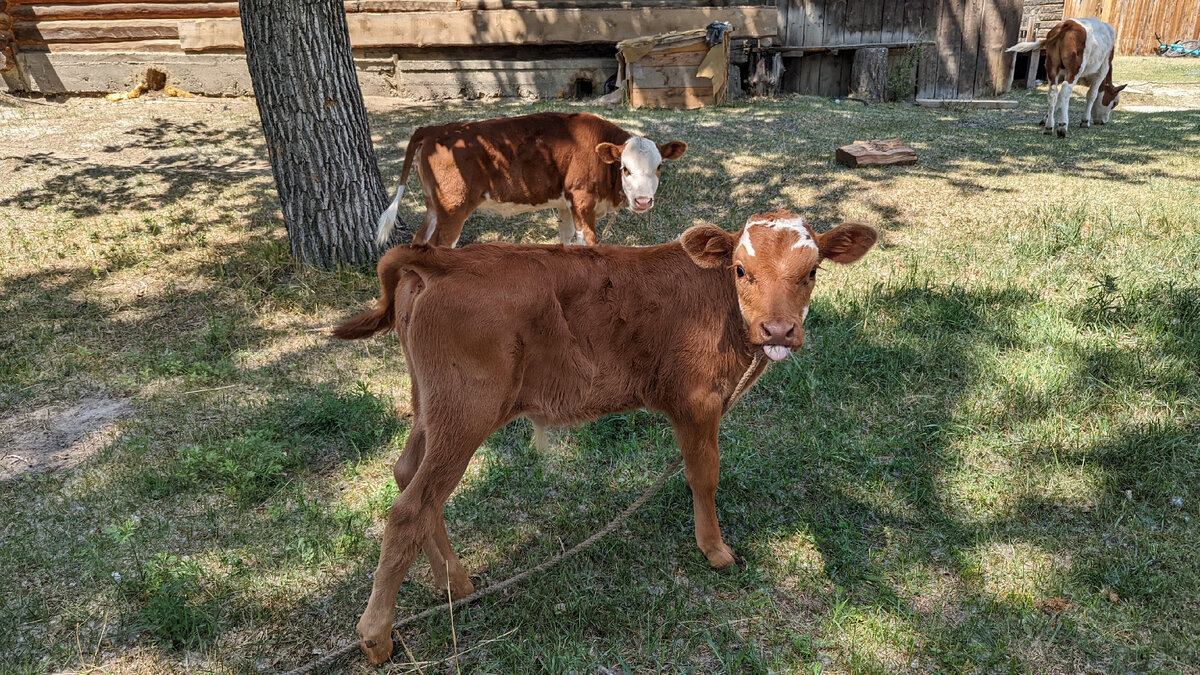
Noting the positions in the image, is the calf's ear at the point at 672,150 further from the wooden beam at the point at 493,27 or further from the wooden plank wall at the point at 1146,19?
the wooden plank wall at the point at 1146,19

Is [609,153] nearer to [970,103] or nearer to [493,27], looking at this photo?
[493,27]

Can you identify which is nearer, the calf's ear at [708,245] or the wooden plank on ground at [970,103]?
the calf's ear at [708,245]

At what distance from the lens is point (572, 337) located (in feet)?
10.4

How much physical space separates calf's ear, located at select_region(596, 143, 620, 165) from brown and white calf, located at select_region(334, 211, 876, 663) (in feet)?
12.1

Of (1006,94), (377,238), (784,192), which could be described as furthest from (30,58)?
(1006,94)

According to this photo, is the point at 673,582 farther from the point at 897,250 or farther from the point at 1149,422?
the point at 897,250

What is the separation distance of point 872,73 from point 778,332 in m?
13.1

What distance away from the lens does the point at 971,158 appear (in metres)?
9.88

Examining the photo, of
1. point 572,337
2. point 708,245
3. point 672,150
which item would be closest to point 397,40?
point 672,150

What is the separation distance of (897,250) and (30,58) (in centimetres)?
1587

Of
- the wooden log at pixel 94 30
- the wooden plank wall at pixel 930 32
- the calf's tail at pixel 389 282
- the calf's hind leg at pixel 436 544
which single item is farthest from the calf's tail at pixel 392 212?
the wooden plank wall at pixel 930 32

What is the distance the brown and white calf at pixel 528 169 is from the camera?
22.7ft

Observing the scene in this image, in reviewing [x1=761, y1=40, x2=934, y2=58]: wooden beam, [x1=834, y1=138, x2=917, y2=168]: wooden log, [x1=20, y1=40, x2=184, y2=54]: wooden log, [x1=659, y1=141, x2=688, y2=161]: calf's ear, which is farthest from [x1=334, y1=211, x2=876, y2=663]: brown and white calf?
[x1=20, y1=40, x2=184, y2=54]: wooden log

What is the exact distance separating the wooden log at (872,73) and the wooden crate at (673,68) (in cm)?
308
